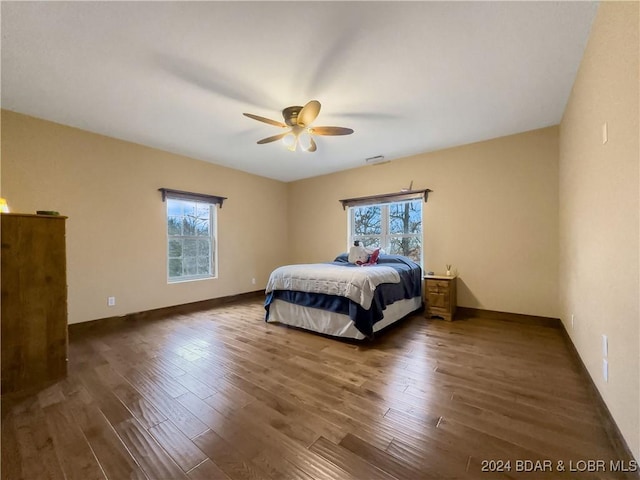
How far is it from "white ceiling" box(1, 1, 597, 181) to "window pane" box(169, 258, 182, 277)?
1882 mm

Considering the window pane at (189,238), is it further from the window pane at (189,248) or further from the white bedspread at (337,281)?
the white bedspread at (337,281)

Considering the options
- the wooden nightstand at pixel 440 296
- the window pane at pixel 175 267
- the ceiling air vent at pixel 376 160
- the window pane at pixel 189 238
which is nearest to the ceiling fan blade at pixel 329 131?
the ceiling air vent at pixel 376 160

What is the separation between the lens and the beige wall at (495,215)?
10.4 ft

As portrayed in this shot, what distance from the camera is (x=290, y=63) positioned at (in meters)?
2.00

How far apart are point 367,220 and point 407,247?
0.89 metres

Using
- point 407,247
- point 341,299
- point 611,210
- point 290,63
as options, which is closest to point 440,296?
point 407,247

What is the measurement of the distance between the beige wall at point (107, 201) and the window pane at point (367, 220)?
2376mm

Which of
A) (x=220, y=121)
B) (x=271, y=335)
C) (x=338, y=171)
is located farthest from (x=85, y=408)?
(x=338, y=171)

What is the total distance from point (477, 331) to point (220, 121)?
3860mm

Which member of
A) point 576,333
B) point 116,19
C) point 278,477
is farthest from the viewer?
point 576,333

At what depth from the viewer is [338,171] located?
505 centimetres

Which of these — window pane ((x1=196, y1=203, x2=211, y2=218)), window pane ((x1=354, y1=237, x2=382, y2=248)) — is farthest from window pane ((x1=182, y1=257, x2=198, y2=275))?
window pane ((x1=354, y1=237, x2=382, y2=248))

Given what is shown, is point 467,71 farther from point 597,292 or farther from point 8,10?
point 8,10

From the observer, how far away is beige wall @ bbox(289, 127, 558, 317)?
3174mm
